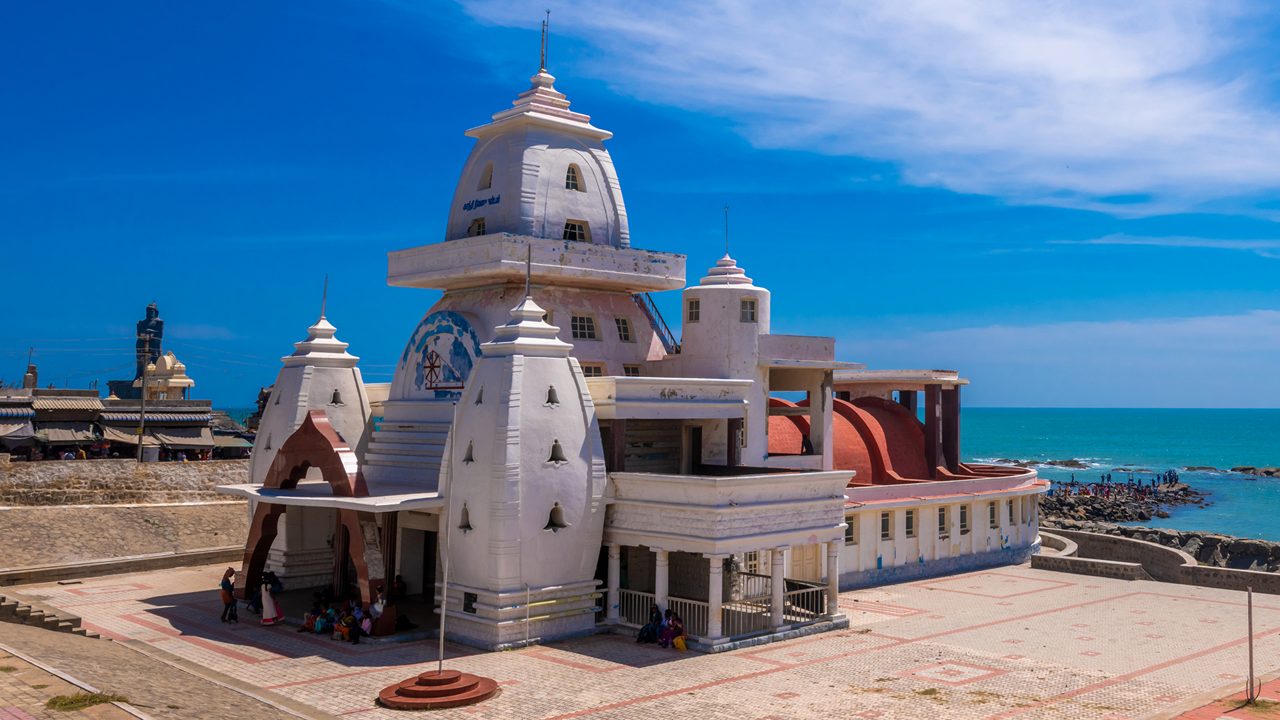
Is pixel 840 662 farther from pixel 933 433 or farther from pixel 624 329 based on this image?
pixel 933 433

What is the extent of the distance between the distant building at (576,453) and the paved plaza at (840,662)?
156cm

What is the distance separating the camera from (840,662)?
75.5 ft

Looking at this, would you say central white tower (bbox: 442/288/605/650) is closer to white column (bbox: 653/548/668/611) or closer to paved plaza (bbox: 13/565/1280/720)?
paved plaza (bbox: 13/565/1280/720)

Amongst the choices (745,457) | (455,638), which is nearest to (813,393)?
(745,457)

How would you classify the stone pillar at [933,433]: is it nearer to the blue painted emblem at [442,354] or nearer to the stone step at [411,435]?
the blue painted emblem at [442,354]

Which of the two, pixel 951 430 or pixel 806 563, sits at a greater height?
pixel 951 430

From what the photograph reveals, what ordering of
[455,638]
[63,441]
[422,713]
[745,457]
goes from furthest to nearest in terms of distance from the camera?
1. [63,441]
2. [745,457]
3. [455,638]
4. [422,713]

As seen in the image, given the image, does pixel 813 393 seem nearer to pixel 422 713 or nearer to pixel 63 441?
pixel 422 713

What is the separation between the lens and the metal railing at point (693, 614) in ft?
80.9

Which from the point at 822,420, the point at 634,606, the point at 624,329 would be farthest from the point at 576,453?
the point at 822,420

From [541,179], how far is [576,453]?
8.69 m

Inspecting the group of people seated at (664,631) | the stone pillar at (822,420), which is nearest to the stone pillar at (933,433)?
the stone pillar at (822,420)

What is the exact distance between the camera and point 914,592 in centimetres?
3200

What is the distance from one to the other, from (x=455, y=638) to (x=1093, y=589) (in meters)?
18.8
